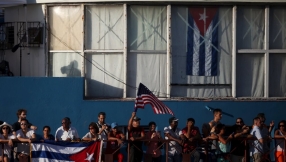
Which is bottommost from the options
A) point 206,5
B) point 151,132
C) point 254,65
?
point 151,132

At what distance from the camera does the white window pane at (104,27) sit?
22578 millimetres

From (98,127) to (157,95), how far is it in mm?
2727

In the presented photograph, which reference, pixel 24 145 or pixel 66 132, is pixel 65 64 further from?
pixel 24 145

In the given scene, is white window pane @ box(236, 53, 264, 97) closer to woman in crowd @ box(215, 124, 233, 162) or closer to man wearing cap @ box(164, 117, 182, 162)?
woman in crowd @ box(215, 124, 233, 162)

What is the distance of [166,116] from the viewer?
880 inches

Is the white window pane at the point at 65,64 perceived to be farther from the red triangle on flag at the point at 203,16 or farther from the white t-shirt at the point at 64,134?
the red triangle on flag at the point at 203,16

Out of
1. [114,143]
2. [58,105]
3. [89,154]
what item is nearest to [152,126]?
[114,143]

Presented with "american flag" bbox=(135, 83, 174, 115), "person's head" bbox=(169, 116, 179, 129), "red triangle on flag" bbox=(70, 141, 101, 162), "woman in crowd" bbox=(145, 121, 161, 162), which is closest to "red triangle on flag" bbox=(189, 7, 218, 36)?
"american flag" bbox=(135, 83, 174, 115)

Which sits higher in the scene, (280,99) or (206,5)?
(206,5)

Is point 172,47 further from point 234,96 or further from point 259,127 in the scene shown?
point 259,127

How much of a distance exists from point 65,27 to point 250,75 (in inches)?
197

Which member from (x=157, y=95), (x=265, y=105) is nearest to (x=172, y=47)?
(x=157, y=95)

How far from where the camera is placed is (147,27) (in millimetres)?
22578

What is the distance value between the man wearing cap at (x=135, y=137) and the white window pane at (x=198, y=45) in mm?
2751
